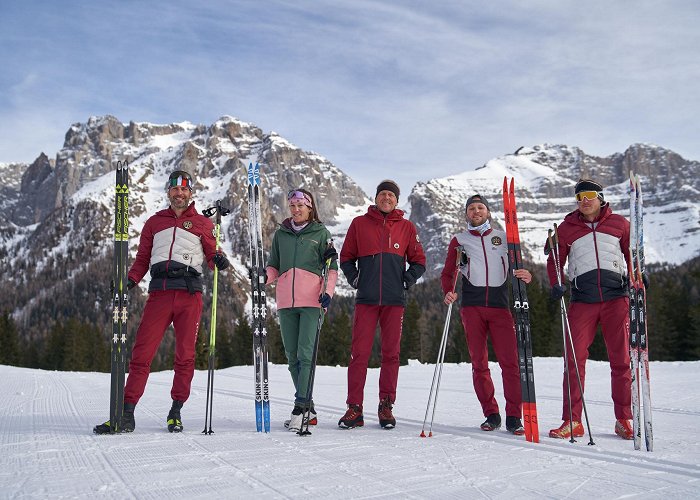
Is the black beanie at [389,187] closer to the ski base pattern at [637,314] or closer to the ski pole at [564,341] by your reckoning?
the ski pole at [564,341]

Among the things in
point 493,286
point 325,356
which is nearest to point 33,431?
point 493,286

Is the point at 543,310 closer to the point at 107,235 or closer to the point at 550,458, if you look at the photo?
the point at 550,458

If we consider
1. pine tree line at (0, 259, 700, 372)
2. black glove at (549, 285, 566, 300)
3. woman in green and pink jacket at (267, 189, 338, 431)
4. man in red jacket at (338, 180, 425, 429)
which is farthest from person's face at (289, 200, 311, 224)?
pine tree line at (0, 259, 700, 372)

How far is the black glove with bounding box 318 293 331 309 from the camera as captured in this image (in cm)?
543

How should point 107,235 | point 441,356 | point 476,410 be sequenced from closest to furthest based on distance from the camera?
point 441,356
point 476,410
point 107,235

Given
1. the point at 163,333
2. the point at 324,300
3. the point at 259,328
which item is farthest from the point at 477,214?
the point at 163,333

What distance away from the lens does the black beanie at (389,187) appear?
5.99m

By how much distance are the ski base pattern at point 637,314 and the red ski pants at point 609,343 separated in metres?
0.37

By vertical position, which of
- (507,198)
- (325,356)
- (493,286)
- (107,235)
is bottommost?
(325,356)

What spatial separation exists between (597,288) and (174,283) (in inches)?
162

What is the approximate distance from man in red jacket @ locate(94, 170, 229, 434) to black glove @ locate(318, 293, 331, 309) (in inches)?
40.5

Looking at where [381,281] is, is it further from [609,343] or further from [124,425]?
[124,425]

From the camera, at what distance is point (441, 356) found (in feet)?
18.1

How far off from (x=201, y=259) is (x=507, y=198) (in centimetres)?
323
